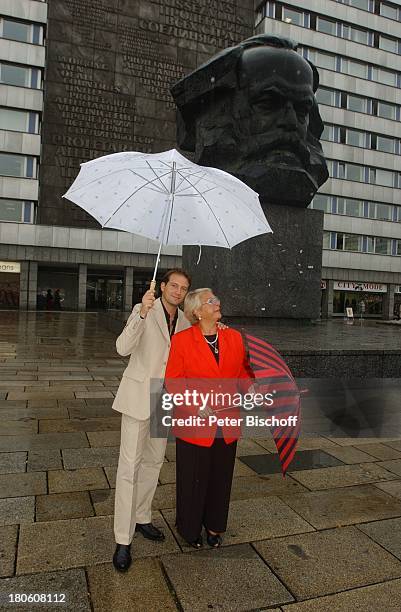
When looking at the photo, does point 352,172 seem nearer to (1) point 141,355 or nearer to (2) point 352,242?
(2) point 352,242

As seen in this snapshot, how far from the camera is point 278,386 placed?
10.3 feet

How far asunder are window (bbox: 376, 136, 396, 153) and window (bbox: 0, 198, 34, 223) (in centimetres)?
3296

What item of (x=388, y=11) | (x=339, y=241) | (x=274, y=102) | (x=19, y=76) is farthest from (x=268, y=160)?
(x=388, y=11)

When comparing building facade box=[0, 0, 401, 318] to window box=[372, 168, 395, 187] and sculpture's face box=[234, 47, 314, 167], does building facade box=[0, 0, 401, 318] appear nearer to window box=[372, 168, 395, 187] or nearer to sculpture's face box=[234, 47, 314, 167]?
window box=[372, 168, 395, 187]

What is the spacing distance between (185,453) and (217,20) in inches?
1830

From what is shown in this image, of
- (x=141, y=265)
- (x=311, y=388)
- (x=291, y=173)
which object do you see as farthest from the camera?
(x=141, y=265)

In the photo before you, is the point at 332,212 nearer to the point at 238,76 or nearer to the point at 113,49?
the point at 113,49

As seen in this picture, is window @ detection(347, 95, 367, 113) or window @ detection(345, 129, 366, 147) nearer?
window @ detection(345, 129, 366, 147)

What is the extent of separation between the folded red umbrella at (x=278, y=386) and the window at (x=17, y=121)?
130 ft

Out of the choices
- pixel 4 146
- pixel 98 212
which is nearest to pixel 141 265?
pixel 4 146

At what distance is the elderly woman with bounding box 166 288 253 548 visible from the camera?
10.4 feet

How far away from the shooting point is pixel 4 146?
3778cm

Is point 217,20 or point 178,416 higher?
point 217,20

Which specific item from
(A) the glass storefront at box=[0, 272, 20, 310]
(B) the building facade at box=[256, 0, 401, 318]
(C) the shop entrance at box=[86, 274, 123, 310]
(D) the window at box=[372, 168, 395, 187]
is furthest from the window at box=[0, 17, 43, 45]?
(D) the window at box=[372, 168, 395, 187]
